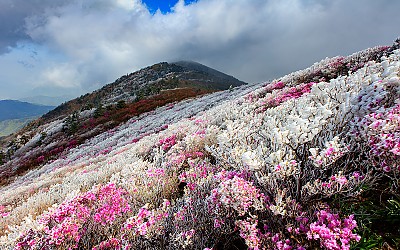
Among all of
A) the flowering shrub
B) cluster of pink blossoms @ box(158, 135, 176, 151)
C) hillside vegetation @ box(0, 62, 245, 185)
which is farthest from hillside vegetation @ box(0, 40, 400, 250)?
hillside vegetation @ box(0, 62, 245, 185)

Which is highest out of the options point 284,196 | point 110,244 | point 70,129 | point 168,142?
point 70,129

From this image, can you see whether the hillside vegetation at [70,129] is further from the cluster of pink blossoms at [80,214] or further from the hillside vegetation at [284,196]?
the hillside vegetation at [284,196]

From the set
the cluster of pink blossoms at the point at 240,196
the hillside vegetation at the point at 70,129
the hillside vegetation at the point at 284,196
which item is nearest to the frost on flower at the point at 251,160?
the hillside vegetation at the point at 284,196

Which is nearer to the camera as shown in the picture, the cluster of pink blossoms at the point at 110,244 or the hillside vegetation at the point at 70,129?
the cluster of pink blossoms at the point at 110,244

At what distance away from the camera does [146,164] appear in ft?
23.7

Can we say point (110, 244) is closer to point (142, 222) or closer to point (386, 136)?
point (142, 222)

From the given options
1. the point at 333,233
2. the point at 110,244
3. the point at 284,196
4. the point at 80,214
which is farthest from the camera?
the point at 80,214

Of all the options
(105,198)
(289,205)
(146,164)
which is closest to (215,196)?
(289,205)

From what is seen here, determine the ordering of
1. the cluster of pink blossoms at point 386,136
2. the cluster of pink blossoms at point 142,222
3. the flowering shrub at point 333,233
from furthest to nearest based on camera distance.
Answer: the cluster of pink blossoms at point 142,222 → the cluster of pink blossoms at point 386,136 → the flowering shrub at point 333,233

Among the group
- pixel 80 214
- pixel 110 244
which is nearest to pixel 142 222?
pixel 110 244

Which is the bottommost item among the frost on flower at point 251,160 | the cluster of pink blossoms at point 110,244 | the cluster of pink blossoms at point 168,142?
the cluster of pink blossoms at point 110,244

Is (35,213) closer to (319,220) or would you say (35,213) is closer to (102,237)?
(102,237)

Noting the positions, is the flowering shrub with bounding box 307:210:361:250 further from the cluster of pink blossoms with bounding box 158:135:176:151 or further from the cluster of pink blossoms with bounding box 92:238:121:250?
the cluster of pink blossoms with bounding box 158:135:176:151

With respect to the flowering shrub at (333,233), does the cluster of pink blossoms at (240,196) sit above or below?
above
